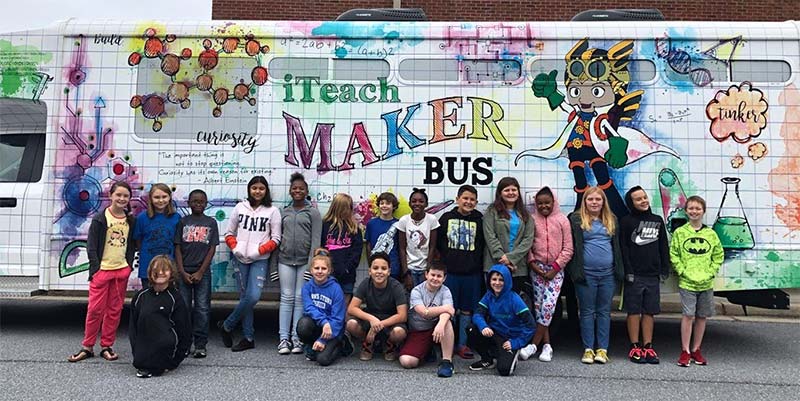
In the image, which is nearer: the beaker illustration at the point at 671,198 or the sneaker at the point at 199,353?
the sneaker at the point at 199,353

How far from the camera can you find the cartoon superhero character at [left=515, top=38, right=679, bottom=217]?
16.6 feet

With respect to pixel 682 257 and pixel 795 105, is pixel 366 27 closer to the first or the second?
pixel 682 257

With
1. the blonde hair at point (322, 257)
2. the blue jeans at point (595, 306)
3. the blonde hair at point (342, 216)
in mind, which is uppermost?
the blonde hair at point (342, 216)

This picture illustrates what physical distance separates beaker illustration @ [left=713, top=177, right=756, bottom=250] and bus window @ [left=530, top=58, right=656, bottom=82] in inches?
46.0

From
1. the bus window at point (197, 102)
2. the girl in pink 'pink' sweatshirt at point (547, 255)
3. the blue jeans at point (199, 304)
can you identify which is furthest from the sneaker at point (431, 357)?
the bus window at point (197, 102)

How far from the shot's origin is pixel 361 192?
16.9 feet

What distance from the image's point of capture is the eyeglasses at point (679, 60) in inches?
201

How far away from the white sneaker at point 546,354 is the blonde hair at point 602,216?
1.14m

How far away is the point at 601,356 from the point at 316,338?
2.51m

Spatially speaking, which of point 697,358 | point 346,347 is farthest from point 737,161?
point 346,347

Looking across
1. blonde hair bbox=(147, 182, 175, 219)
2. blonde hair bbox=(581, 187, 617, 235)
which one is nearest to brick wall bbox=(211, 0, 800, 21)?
blonde hair bbox=(147, 182, 175, 219)

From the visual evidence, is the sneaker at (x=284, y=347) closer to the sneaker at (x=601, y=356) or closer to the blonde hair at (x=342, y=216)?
the blonde hair at (x=342, y=216)

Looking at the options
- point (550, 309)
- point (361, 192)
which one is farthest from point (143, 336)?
point (550, 309)

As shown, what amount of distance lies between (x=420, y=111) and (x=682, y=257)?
2.68 m
